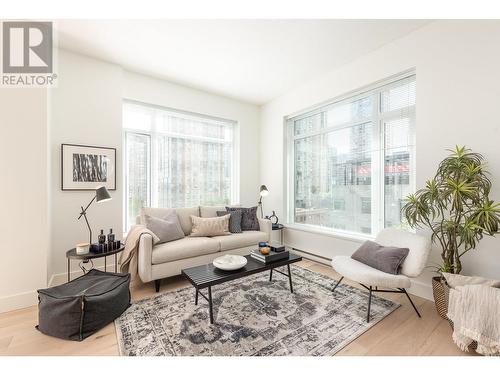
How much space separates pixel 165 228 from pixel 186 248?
412 mm

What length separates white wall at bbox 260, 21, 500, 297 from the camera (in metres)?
2.04

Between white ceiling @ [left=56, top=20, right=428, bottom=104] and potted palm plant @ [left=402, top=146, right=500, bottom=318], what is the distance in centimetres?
164

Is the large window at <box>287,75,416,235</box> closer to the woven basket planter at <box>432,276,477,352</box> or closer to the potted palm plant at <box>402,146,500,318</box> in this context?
the potted palm plant at <box>402,146,500,318</box>

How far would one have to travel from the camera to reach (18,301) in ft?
7.11

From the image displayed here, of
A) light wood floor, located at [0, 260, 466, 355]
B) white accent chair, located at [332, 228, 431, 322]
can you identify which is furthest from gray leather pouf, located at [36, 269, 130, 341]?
white accent chair, located at [332, 228, 431, 322]

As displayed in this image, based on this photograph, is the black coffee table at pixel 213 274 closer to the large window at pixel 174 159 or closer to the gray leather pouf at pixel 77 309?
the gray leather pouf at pixel 77 309

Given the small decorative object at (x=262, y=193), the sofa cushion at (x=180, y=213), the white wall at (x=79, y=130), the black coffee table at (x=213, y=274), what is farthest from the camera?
the small decorative object at (x=262, y=193)

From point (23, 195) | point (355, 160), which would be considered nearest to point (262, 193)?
point (355, 160)

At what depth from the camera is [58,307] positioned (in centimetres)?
174

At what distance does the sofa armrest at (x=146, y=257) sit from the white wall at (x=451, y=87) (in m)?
2.59

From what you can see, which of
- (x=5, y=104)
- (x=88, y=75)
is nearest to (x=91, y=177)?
(x=5, y=104)

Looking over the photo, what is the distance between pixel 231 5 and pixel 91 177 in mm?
2637

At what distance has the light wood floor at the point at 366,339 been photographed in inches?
63.4

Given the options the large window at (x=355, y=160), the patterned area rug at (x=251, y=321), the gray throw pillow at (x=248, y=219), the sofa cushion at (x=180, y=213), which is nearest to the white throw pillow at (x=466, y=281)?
Answer: the patterned area rug at (x=251, y=321)
